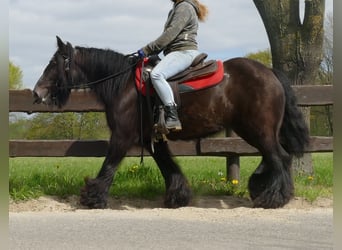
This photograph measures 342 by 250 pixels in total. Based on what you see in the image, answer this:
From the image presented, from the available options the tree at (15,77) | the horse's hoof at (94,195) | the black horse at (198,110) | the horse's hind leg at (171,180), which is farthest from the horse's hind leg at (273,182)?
the tree at (15,77)

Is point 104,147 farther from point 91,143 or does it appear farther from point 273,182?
point 273,182

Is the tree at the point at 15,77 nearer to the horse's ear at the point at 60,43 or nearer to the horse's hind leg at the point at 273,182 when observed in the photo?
the horse's ear at the point at 60,43

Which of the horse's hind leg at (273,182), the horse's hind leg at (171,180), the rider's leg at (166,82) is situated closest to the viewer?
the rider's leg at (166,82)

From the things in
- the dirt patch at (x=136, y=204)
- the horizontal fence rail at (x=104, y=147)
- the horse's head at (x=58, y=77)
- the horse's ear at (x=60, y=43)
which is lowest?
the dirt patch at (x=136, y=204)

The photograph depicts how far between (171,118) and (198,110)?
473 millimetres

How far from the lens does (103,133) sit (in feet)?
39.3

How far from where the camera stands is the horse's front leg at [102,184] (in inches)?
301

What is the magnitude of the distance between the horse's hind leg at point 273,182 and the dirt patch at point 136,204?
0.27m

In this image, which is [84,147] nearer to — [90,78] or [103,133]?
[90,78]

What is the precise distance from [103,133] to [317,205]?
533 centimetres

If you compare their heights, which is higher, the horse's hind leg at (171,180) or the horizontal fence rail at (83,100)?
the horizontal fence rail at (83,100)

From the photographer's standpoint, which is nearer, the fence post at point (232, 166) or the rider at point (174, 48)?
the rider at point (174, 48)

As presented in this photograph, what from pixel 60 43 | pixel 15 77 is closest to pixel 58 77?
pixel 60 43

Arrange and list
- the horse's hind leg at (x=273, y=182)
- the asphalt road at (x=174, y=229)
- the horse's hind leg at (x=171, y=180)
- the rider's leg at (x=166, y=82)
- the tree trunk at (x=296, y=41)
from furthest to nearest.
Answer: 1. the tree trunk at (x=296, y=41)
2. the horse's hind leg at (x=171, y=180)
3. the horse's hind leg at (x=273, y=182)
4. the rider's leg at (x=166, y=82)
5. the asphalt road at (x=174, y=229)
